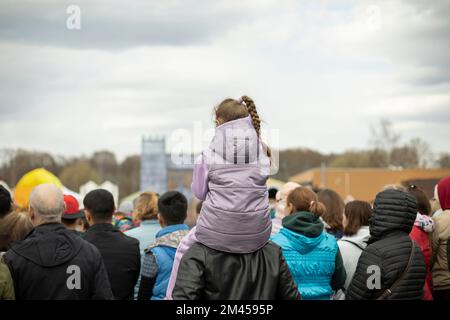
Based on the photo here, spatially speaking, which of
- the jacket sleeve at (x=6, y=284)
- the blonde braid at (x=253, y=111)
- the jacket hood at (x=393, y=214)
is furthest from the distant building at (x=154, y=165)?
the blonde braid at (x=253, y=111)

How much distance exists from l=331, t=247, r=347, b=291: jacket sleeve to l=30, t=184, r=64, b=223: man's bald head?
6.89ft

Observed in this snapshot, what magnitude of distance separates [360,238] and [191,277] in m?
2.67

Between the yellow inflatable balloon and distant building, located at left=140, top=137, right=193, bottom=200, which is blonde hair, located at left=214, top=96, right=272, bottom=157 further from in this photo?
distant building, located at left=140, top=137, right=193, bottom=200

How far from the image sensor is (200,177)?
3311 millimetres

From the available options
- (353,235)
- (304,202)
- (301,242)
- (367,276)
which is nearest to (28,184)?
(353,235)

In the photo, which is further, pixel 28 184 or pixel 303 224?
pixel 28 184

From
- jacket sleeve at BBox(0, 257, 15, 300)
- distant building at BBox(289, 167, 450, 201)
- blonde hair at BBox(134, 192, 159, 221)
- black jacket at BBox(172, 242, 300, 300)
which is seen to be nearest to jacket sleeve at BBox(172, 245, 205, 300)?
black jacket at BBox(172, 242, 300, 300)

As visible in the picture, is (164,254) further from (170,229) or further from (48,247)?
(48,247)

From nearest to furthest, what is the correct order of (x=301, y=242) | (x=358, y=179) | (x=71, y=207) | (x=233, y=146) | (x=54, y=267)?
(x=233, y=146)
(x=54, y=267)
(x=301, y=242)
(x=71, y=207)
(x=358, y=179)

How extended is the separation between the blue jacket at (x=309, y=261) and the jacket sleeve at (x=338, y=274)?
0.27ft

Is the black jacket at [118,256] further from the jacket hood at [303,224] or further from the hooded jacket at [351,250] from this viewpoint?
the hooded jacket at [351,250]
